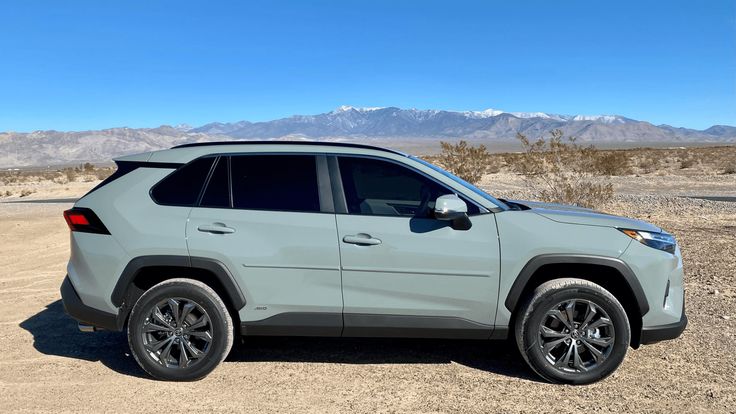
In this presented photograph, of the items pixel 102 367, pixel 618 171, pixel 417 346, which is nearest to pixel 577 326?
pixel 417 346

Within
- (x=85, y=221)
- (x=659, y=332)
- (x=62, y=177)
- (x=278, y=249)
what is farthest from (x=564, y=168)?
(x=62, y=177)

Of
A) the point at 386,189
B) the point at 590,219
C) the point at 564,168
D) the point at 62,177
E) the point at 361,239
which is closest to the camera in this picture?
the point at 361,239

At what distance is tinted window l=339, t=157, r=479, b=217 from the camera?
159 inches

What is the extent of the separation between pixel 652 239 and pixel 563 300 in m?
0.81

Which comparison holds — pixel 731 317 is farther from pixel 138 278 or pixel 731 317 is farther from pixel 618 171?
pixel 618 171

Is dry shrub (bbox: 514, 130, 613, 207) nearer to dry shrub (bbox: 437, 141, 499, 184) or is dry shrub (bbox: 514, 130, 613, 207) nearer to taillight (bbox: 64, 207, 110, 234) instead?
dry shrub (bbox: 437, 141, 499, 184)

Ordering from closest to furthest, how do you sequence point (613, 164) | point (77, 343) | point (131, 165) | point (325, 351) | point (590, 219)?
point (590, 219), point (131, 165), point (325, 351), point (77, 343), point (613, 164)

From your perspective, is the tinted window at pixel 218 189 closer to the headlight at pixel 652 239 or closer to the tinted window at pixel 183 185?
the tinted window at pixel 183 185

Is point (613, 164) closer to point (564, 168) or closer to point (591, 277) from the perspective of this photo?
point (564, 168)

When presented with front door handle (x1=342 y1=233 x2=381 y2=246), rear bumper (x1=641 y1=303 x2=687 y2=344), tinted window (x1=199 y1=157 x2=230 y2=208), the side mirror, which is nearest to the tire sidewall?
rear bumper (x1=641 y1=303 x2=687 y2=344)

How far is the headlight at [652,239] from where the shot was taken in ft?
12.8

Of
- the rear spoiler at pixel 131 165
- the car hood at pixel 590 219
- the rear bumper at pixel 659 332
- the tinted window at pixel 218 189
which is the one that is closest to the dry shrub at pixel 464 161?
the car hood at pixel 590 219

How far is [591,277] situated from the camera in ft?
13.4

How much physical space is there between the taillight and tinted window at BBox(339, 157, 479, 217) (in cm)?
187
